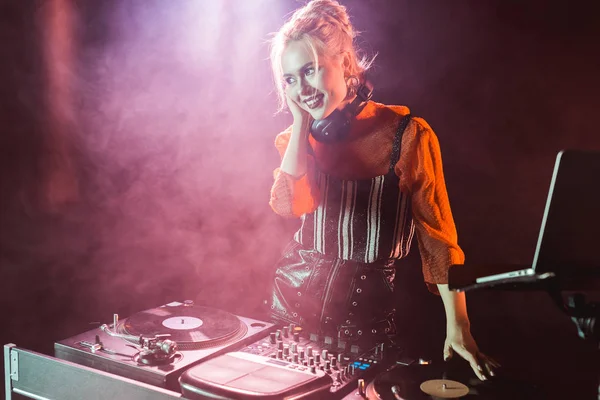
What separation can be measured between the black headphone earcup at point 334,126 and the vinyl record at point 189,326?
2.24 feet

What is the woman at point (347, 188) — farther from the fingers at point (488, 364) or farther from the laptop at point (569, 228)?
the laptop at point (569, 228)

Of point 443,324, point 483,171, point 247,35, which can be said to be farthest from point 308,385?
point 247,35

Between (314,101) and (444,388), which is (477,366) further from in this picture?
(314,101)

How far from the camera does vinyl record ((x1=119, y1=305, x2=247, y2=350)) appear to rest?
1701 millimetres

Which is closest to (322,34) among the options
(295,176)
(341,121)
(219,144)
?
(341,121)

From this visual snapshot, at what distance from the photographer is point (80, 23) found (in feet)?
7.32

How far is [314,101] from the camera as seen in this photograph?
184 centimetres

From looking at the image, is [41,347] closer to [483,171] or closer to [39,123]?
[39,123]

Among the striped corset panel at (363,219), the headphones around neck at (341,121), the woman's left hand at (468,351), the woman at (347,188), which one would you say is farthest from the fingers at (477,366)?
the headphones around neck at (341,121)

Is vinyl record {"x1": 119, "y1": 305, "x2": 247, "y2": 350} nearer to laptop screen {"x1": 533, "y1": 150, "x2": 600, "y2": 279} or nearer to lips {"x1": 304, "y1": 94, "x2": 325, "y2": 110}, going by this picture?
lips {"x1": 304, "y1": 94, "x2": 325, "y2": 110}

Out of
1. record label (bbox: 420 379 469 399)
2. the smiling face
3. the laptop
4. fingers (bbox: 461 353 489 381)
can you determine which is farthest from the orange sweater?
the laptop

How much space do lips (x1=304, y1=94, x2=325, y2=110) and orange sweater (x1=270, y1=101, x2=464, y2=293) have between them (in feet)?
0.45

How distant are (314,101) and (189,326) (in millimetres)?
824

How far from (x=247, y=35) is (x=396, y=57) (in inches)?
29.1
